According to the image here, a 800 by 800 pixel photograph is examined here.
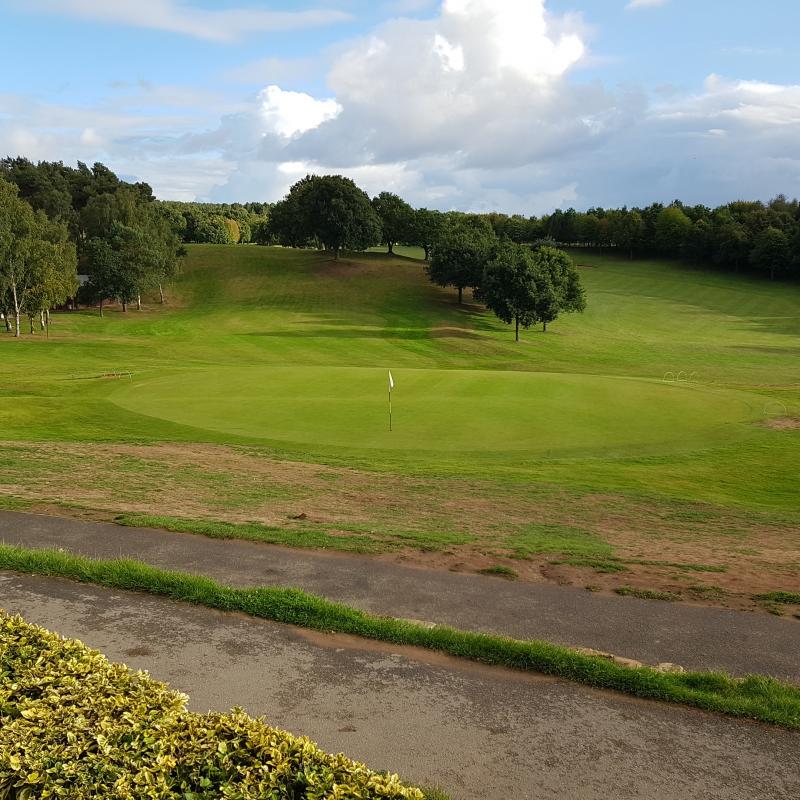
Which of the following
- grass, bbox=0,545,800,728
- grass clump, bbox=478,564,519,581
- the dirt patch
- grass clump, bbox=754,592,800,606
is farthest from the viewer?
the dirt patch

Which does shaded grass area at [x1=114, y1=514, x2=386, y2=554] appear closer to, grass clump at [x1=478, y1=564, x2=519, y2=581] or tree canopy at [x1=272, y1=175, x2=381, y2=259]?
grass clump at [x1=478, y1=564, x2=519, y2=581]

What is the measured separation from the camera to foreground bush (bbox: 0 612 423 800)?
17.5 ft

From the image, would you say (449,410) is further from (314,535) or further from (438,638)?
(438,638)

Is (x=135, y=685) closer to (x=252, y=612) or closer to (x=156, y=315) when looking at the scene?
(x=252, y=612)

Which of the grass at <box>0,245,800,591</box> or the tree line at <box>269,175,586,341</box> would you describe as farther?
the tree line at <box>269,175,586,341</box>

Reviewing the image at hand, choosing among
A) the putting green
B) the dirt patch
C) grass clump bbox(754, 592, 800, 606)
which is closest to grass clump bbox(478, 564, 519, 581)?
grass clump bbox(754, 592, 800, 606)

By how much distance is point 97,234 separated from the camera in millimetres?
94312

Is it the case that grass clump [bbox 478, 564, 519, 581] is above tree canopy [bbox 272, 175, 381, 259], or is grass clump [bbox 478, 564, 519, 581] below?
below

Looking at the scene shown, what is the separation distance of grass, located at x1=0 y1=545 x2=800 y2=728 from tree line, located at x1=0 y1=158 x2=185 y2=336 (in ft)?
194

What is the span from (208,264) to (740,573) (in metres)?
106

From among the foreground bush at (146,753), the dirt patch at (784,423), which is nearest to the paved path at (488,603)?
the foreground bush at (146,753)

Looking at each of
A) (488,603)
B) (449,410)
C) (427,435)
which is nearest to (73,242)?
(449,410)

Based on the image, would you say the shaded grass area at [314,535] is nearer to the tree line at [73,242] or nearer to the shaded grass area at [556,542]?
the shaded grass area at [556,542]

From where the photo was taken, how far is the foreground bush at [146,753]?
5.34m
